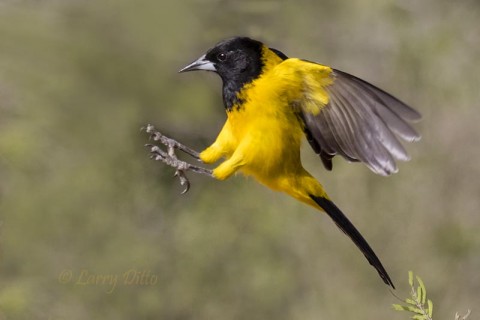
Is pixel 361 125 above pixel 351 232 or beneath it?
above

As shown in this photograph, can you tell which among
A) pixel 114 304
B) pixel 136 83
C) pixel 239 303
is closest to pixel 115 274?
pixel 114 304

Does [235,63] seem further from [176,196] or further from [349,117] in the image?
[176,196]

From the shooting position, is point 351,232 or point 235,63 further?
point 235,63

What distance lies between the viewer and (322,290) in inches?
238

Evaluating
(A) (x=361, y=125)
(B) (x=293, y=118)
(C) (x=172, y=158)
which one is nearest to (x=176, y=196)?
(C) (x=172, y=158)

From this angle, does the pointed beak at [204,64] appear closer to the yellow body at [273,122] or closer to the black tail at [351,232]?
the yellow body at [273,122]

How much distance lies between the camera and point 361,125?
284 centimetres

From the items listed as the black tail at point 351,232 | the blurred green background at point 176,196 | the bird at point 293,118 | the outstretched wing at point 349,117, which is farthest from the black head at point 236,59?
the blurred green background at point 176,196

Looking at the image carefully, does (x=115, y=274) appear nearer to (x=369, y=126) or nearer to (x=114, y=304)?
(x=114, y=304)

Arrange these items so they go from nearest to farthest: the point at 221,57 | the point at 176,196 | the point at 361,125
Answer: the point at 361,125 < the point at 221,57 < the point at 176,196

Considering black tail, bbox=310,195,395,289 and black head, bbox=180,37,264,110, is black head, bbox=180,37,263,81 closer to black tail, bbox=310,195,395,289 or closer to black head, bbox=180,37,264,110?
black head, bbox=180,37,264,110

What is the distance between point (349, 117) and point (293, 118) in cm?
18

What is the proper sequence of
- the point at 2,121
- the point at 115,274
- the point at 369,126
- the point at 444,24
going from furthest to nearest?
the point at 444,24 → the point at 115,274 → the point at 2,121 → the point at 369,126

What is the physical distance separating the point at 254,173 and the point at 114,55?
3.04 metres
